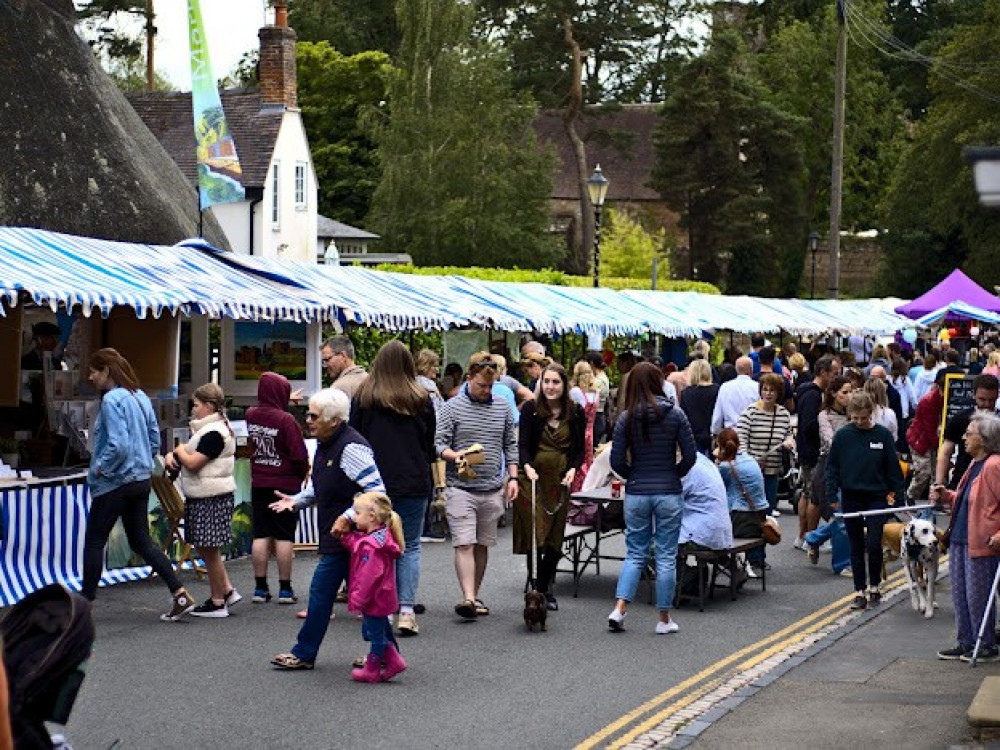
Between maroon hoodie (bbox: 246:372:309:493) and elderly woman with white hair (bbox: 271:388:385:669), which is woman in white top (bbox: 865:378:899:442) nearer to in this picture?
maroon hoodie (bbox: 246:372:309:493)

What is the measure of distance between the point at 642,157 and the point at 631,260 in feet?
70.3

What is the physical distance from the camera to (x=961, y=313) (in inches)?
1569

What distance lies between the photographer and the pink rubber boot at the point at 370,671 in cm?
988

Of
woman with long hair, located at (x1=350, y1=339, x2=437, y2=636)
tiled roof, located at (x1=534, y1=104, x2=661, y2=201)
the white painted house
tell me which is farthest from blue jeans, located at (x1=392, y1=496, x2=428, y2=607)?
tiled roof, located at (x1=534, y1=104, x2=661, y2=201)

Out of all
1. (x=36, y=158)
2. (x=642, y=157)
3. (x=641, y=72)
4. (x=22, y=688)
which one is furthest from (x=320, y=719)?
(x=642, y=157)

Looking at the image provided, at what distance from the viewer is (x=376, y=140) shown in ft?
216

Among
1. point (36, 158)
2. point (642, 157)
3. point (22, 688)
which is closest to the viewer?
point (22, 688)

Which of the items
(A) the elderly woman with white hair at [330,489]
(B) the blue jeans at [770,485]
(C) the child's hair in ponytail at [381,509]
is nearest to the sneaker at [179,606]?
(A) the elderly woman with white hair at [330,489]

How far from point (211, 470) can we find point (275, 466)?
473 mm

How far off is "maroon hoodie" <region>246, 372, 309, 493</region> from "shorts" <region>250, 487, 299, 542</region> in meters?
0.09

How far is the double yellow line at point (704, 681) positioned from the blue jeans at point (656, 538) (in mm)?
765

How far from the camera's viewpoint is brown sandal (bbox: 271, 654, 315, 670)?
10.1 meters

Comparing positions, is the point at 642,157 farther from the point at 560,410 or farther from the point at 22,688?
the point at 22,688

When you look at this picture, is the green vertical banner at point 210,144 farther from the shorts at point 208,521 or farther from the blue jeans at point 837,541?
the shorts at point 208,521
